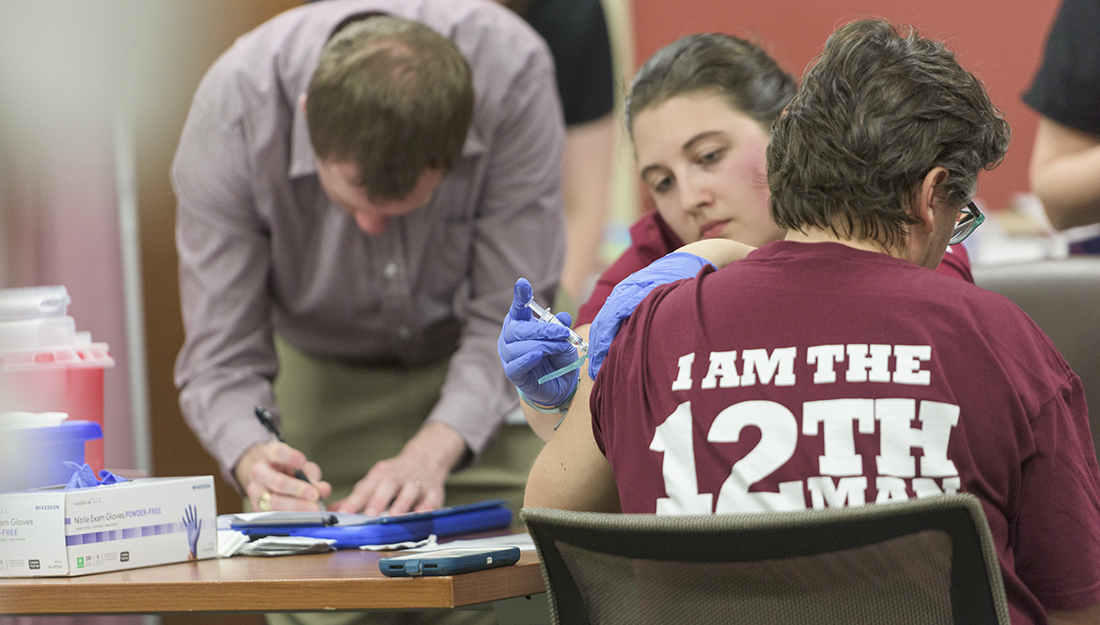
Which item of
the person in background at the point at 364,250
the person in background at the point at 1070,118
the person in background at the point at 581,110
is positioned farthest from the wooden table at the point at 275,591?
the person in background at the point at 581,110

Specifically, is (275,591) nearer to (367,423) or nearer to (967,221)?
(967,221)

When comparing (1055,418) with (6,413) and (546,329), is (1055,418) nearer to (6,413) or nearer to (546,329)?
(546,329)

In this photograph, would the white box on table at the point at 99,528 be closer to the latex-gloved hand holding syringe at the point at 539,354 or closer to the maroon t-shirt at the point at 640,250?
the latex-gloved hand holding syringe at the point at 539,354

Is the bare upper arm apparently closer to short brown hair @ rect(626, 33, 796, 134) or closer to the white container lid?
short brown hair @ rect(626, 33, 796, 134)

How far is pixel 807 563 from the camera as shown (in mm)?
785

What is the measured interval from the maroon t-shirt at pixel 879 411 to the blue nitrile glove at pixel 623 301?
0.40 ft

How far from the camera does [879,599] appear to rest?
80 cm

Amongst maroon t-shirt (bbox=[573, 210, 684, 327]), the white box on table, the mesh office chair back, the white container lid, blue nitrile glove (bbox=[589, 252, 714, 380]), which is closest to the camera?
the mesh office chair back

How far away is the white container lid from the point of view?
151cm

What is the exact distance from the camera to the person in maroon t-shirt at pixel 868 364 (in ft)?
2.89

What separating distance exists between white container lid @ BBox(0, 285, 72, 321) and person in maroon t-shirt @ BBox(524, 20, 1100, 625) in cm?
87

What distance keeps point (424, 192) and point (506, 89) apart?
362 mm

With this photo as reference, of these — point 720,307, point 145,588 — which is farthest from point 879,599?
point 145,588

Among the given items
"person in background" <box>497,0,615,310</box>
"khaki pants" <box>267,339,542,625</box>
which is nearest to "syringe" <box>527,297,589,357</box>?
"khaki pants" <box>267,339,542,625</box>
